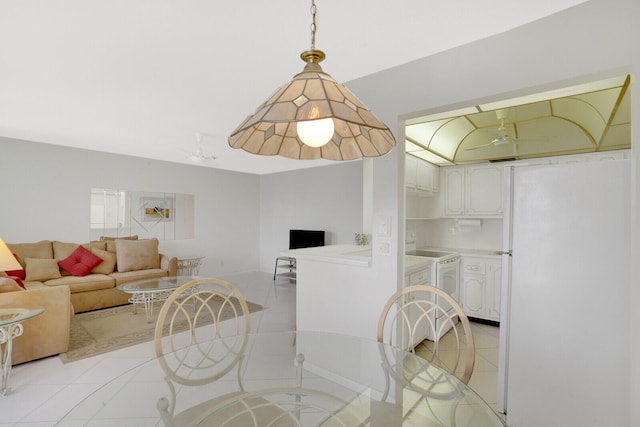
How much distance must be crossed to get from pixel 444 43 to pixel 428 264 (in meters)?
2.18

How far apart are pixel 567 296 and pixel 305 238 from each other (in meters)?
4.96

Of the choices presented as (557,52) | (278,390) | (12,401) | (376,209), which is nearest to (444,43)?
(557,52)

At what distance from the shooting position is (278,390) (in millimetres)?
1438

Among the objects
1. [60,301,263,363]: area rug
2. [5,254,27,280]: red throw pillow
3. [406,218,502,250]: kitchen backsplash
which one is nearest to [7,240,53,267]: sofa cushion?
[5,254,27,280]: red throw pillow

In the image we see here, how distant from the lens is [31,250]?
4320 millimetres

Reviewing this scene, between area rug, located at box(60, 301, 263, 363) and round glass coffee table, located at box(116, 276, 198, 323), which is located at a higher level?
round glass coffee table, located at box(116, 276, 198, 323)

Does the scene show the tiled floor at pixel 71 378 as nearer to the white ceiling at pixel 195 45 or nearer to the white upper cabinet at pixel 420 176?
the white upper cabinet at pixel 420 176

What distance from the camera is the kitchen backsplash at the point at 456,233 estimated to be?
427 cm

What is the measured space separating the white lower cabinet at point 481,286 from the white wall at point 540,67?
87.8 inches

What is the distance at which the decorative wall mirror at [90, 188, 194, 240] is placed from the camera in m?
5.18

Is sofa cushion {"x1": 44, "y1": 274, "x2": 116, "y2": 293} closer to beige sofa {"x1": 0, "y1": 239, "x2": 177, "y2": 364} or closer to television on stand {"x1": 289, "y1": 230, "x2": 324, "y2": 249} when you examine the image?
beige sofa {"x1": 0, "y1": 239, "x2": 177, "y2": 364}

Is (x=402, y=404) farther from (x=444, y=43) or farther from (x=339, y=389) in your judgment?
(x=444, y=43)

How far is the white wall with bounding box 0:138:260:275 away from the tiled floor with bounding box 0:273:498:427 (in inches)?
110

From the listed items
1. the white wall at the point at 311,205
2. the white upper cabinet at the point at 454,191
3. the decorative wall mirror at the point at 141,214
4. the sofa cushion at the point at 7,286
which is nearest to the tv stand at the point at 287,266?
the white wall at the point at 311,205
